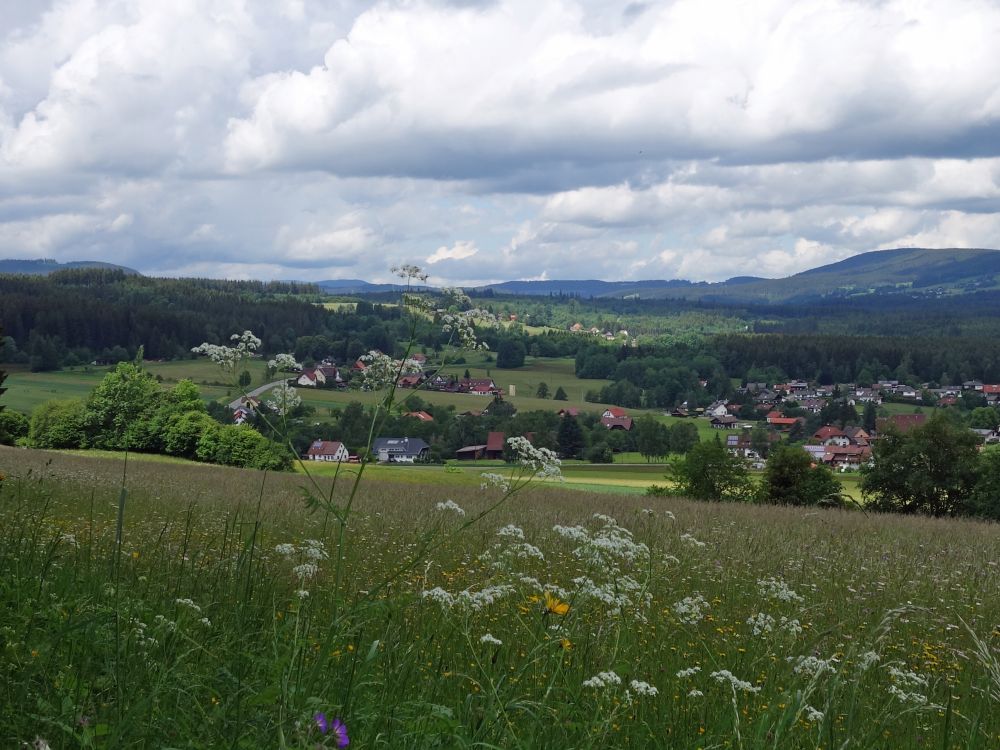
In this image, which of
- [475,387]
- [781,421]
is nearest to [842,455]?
[781,421]

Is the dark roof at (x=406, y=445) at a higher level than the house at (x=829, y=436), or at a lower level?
higher

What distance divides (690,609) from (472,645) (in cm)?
245

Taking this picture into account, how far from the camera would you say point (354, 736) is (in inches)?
129

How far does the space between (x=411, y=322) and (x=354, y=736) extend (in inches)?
91.8

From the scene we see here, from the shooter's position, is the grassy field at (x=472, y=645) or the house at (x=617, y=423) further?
the house at (x=617, y=423)

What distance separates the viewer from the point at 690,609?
265 inches

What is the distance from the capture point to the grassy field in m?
3.37

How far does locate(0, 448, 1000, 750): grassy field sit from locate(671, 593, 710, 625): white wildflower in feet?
0.22

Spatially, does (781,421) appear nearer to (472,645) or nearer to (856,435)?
(856,435)

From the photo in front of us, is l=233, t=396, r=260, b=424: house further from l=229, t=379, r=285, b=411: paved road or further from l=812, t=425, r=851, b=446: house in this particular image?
l=812, t=425, r=851, b=446: house

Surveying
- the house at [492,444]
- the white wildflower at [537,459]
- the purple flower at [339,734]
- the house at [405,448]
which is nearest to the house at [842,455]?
the house at [492,444]

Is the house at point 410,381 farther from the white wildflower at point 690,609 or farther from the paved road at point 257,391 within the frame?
the white wildflower at point 690,609

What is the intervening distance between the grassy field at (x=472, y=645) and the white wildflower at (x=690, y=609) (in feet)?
0.22

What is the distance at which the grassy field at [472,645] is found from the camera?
337cm
